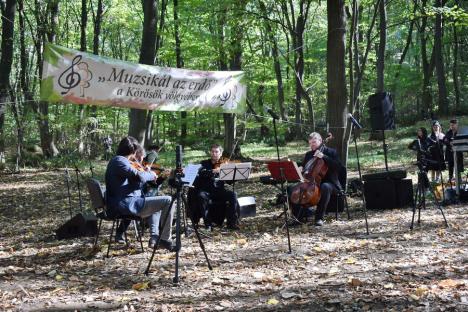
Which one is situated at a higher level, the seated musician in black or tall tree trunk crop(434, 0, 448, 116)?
tall tree trunk crop(434, 0, 448, 116)

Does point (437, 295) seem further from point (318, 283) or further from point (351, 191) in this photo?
point (351, 191)

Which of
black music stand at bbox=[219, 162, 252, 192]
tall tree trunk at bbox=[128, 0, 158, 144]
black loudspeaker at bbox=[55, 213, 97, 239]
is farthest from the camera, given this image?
tall tree trunk at bbox=[128, 0, 158, 144]

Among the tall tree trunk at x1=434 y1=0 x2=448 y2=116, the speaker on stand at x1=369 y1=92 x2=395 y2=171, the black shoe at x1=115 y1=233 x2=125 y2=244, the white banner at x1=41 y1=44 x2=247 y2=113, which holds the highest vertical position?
the tall tree trunk at x1=434 y1=0 x2=448 y2=116

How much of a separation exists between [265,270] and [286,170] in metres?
2.26

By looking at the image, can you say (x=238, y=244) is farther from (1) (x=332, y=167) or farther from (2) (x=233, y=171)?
(1) (x=332, y=167)

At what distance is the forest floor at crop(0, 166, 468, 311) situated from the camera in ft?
14.0

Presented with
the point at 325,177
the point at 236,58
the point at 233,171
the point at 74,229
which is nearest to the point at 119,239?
the point at 74,229

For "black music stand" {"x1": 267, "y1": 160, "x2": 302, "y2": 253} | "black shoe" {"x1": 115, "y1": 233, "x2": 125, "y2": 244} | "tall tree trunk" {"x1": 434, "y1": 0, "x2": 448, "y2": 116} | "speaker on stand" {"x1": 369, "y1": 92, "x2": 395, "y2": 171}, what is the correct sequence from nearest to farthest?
1. "black shoe" {"x1": 115, "y1": 233, "x2": 125, "y2": 244}
2. "black music stand" {"x1": 267, "y1": 160, "x2": 302, "y2": 253}
3. "speaker on stand" {"x1": 369, "y1": 92, "x2": 395, "y2": 171}
4. "tall tree trunk" {"x1": 434, "y1": 0, "x2": 448, "y2": 116}

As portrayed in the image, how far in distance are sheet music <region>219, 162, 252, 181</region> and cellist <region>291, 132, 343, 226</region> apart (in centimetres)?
94

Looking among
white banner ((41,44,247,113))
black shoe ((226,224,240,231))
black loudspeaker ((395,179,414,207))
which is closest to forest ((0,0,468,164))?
white banner ((41,44,247,113))

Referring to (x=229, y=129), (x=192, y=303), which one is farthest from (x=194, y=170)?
(x=229, y=129)

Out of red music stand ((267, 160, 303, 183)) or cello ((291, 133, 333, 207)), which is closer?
red music stand ((267, 160, 303, 183))

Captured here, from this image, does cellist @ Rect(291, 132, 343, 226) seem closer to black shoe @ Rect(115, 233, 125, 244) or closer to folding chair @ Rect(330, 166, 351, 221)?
folding chair @ Rect(330, 166, 351, 221)

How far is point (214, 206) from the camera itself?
8086mm
